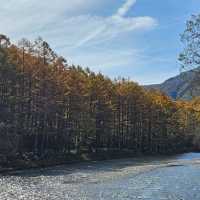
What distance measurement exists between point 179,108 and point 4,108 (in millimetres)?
81616

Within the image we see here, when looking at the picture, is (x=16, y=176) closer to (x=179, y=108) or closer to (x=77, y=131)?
(x=77, y=131)

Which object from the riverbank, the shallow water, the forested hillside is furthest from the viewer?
the forested hillside

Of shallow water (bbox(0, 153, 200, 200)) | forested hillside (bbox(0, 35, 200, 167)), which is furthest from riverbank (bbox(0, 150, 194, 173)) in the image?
shallow water (bbox(0, 153, 200, 200))

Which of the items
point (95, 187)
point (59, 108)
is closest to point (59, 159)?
point (59, 108)

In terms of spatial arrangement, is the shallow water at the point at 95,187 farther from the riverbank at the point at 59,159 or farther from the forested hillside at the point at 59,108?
the forested hillside at the point at 59,108

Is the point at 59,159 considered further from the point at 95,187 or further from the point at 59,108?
the point at 95,187

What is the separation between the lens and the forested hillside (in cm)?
5881

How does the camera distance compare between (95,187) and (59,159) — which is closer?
(95,187)

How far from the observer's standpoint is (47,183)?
3869cm

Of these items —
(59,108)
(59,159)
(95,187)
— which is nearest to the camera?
(95,187)

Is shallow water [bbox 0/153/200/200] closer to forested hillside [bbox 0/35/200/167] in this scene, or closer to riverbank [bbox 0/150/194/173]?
riverbank [bbox 0/150/194/173]

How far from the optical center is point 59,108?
69188 mm

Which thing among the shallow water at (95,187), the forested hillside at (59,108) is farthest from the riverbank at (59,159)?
the shallow water at (95,187)

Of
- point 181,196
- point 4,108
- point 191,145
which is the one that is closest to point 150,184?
point 181,196
